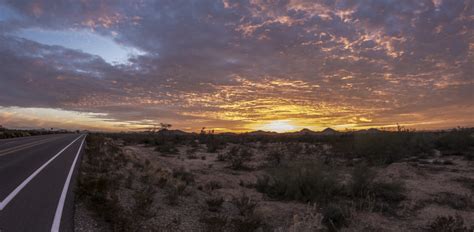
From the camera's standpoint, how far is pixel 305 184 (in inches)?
476

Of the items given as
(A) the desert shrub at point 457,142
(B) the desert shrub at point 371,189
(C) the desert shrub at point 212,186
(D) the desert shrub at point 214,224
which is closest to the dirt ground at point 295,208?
(C) the desert shrub at point 212,186

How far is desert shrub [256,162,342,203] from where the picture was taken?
11.6 metres

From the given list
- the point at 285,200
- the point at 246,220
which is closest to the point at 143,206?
the point at 246,220

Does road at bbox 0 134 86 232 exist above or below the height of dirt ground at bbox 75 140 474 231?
above

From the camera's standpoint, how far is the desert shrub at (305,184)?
1157 centimetres

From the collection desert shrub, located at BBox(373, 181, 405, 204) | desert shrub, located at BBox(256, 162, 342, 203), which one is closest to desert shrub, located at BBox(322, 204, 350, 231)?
desert shrub, located at BBox(256, 162, 342, 203)

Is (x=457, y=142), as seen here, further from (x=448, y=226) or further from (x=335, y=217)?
(x=335, y=217)

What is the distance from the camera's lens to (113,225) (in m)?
6.51

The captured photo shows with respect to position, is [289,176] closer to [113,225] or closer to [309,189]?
[309,189]

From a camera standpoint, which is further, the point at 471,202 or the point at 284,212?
the point at 471,202

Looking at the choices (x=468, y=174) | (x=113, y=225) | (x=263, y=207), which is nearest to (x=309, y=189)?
(x=263, y=207)

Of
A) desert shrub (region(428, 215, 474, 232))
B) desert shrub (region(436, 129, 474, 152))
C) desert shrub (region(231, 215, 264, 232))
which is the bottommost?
desert shrub (region(428, 215, 474, 232))

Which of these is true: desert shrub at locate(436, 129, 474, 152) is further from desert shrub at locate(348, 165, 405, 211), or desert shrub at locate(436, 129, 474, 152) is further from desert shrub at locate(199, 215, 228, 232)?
desert shrub at locate(199, 215, 228, 232)

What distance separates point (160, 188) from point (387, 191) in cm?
A: 800
